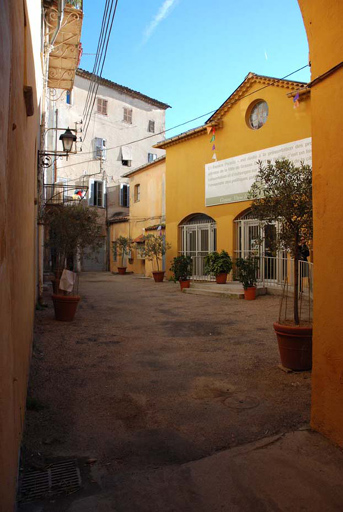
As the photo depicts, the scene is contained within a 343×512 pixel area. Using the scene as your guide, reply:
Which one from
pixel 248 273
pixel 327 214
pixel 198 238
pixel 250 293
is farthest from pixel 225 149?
pixel 327 214

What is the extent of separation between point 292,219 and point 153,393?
110 inches

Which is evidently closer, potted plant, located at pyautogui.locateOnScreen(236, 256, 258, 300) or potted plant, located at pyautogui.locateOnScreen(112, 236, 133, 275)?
potted plant, located at pyautogui.locateOnScreen(236, 256, 258, 300)

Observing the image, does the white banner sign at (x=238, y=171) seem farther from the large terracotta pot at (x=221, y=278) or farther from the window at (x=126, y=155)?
the window at (x=126, y=155)

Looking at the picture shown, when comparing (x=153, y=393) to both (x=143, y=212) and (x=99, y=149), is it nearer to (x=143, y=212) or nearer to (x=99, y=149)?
(x=143, y=212)

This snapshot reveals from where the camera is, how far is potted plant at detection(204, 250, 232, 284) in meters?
14.1

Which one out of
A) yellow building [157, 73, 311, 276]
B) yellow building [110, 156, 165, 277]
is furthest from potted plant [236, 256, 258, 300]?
yellow building [110, 156, 165, 277]

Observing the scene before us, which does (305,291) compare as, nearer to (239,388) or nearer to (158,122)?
(239,388)

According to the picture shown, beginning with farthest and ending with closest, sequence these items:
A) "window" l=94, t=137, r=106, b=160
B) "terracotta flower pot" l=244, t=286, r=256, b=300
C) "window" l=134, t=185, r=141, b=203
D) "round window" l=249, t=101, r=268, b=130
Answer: "window" l=94, t=137, r=106, b=160 < "window" l=134, t=185, r=141, b=203 < "round window" l=249, t=101, r=268, b=130 < "terracotta flower pot" l=244, t=286, r=256, b=300

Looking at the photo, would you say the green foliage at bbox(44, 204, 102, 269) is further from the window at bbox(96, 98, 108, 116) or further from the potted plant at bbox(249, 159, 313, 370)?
the window at bbox(96, 98, 108, 116)

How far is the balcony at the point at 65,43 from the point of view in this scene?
354 inches

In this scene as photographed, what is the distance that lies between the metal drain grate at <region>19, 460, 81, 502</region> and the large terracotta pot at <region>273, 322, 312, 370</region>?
2.93m

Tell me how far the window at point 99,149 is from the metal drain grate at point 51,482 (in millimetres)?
26173

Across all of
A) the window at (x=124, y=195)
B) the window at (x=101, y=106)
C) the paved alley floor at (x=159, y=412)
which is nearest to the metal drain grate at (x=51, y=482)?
the paved alley floor at (x=159, y=412)

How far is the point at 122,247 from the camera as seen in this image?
23750 millimetres
